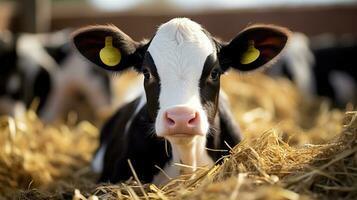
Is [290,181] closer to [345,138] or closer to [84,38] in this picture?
[345,138]

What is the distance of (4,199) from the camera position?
4.16m

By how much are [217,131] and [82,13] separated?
32.9 ft

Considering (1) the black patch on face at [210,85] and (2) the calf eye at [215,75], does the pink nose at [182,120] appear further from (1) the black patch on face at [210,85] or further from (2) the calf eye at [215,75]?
(2) the calf eye at [215,75]

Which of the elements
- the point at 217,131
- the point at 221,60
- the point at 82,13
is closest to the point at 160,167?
the point at 217,131

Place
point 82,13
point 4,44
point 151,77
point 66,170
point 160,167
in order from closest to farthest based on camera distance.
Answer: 1. point 151,77
2. point 160,167
3. point 66,170
4. point 4,44
5. point 82,13

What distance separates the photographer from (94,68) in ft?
32.1

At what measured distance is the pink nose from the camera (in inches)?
140

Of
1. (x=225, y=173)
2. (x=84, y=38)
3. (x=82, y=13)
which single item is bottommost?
(x=82, y=13)

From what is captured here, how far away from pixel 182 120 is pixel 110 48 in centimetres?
108

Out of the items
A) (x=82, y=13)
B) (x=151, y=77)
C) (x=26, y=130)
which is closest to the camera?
(x=151, y=77)

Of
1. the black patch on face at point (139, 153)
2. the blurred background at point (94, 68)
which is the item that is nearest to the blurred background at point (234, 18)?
the blurred background at point (94, 68)

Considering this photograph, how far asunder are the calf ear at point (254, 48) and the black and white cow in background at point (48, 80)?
5020 millimetres

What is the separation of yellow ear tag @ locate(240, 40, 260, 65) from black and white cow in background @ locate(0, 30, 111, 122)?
5.02m

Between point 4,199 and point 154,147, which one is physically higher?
point 154,147
